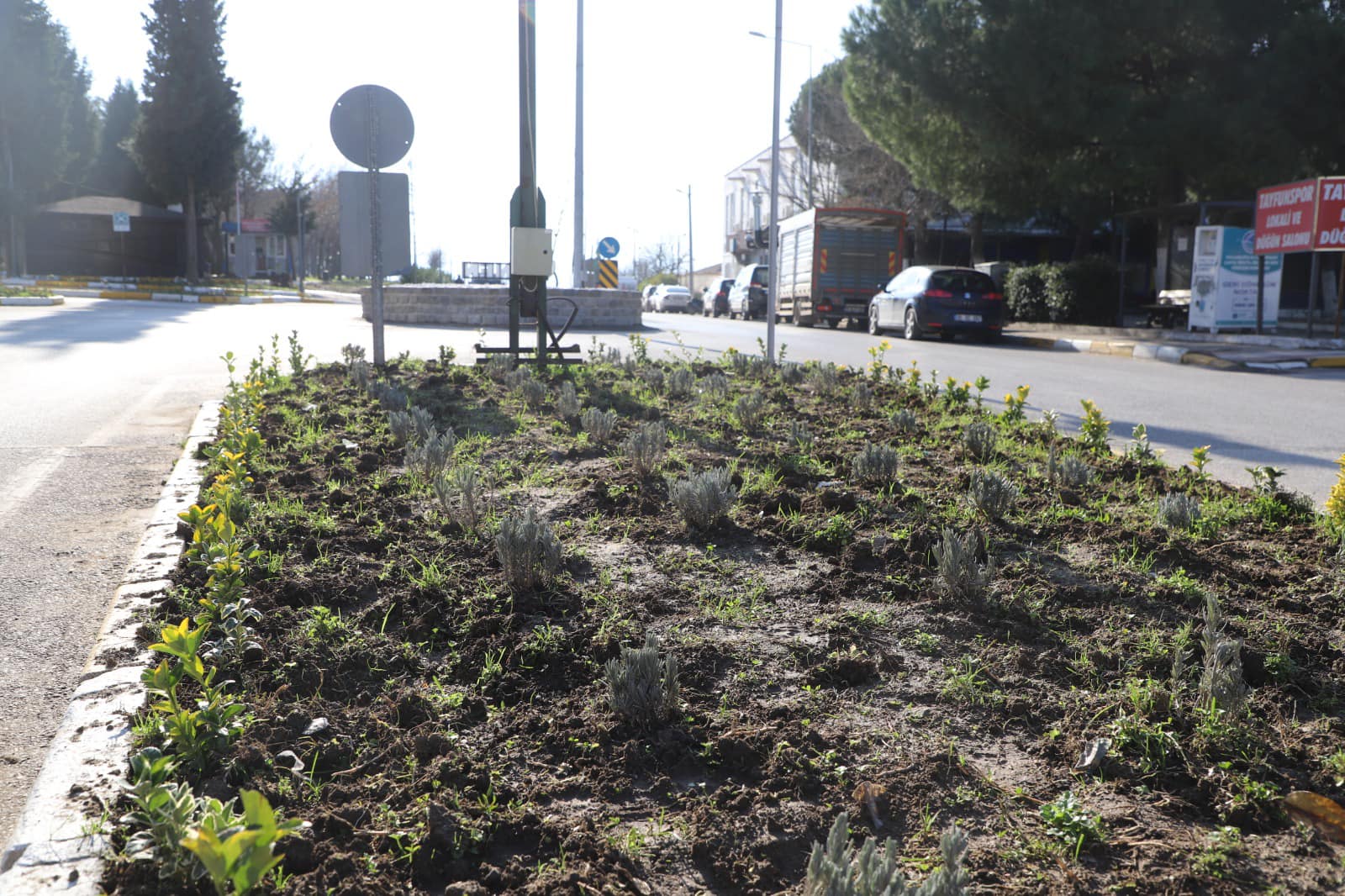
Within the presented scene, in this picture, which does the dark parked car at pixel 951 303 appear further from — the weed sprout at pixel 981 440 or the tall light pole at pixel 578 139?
the weed sprout at pixel 981 440

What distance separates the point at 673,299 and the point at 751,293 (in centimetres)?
1470

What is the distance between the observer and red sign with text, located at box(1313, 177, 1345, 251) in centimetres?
1695

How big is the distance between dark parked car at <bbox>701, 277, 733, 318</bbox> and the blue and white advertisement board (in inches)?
918

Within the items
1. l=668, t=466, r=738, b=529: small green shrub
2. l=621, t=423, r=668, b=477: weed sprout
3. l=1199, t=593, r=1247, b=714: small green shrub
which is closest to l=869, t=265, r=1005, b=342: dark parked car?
l=621, t=423, r=668, b=477: weed sprout

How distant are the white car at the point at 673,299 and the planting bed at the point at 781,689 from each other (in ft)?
148

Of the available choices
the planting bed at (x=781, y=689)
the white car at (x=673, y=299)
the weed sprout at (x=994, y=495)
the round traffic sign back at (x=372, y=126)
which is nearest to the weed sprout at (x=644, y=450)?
the planting bed at (x=781, y=689)

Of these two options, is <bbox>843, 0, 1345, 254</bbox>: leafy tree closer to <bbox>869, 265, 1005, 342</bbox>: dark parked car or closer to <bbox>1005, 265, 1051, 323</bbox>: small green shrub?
<bbox>1005, 265, 1051, 323</bbox>: small green shrub

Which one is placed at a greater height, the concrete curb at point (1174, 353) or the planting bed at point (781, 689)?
the concrete curb at point (1174, 353)

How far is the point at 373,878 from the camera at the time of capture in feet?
6.86

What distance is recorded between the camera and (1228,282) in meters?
19.5

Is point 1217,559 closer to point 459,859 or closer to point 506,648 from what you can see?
point 506,648

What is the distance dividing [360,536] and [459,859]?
253cm

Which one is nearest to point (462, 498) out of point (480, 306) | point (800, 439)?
point (800, 439)

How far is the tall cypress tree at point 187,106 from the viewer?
154 feet
